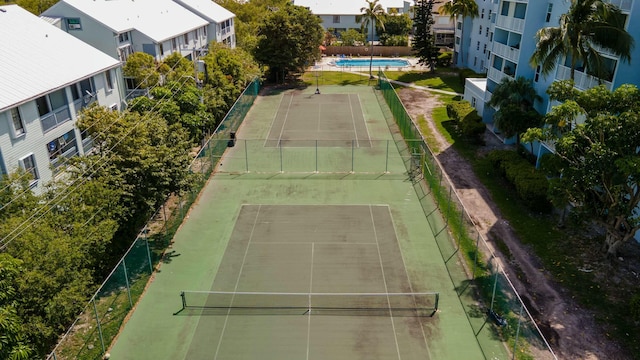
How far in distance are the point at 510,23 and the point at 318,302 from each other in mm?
27952

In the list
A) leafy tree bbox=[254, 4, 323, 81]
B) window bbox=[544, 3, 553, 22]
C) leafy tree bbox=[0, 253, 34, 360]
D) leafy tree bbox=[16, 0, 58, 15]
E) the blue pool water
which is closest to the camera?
leafy tree bbox=[0, 253, 34, 360]

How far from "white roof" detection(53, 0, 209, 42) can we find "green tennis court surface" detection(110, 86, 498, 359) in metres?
17.1

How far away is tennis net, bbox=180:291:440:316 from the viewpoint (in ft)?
60.0

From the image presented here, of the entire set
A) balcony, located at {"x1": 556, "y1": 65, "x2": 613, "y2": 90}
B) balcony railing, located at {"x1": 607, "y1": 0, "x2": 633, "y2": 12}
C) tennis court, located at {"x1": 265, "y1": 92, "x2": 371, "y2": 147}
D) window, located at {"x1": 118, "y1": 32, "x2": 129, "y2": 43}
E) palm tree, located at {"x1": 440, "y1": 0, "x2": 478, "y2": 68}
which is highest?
balcony railing, located at {"x1": 607, "y1": 0, "x2": 633, "y2": 12}

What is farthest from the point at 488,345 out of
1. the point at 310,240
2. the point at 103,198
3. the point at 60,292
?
the point at 103,198

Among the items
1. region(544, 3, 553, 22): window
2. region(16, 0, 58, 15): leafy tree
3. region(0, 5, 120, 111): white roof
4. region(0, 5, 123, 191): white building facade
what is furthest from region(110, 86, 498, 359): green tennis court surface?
region(16, 0, 58, 15): leafy tree

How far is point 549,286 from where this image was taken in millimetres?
19641

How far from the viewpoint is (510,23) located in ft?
117

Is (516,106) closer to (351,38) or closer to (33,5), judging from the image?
(351,38)

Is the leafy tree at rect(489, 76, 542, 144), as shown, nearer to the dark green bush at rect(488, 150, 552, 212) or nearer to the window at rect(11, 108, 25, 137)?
the dark green bush at rect(488, 150, 552, 212)

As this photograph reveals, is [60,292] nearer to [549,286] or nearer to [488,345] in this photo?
[488,345]

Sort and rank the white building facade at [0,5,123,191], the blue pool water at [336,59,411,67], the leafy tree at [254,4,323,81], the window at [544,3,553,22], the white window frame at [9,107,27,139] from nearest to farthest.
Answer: the white window frame at [9,107,27,139]
the white building facade at [0,5,123,191]
the window at [544,3,553,22]
the leafy tree at [254,4,323,81]
the blue pool water at [336,59,411,67]

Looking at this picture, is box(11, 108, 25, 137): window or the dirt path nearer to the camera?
the dirt path

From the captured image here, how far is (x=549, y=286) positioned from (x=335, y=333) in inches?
372
